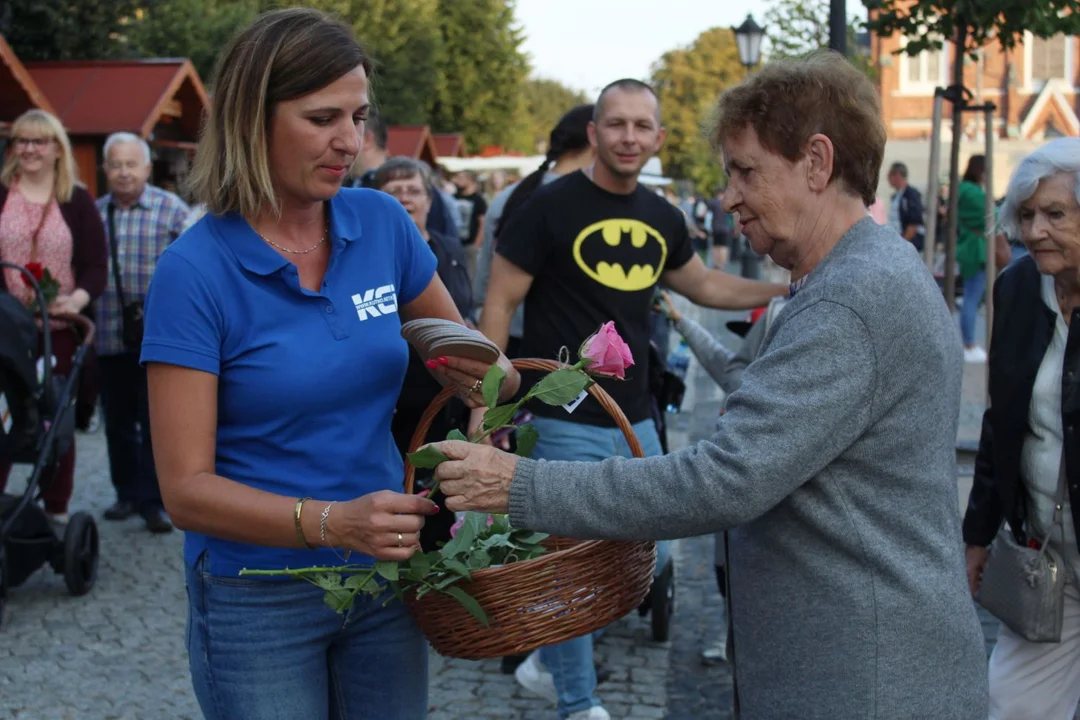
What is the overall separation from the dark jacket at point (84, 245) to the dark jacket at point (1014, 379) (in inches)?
204

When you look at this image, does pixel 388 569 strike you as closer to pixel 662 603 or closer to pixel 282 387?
pixel 282 387

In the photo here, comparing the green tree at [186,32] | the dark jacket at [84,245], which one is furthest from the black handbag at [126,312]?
the green tree at [186,32]

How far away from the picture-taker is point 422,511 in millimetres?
2219

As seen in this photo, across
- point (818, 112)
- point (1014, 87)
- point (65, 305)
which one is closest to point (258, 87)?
point (818, 112)

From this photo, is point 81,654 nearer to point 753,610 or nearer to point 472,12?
point 753,610

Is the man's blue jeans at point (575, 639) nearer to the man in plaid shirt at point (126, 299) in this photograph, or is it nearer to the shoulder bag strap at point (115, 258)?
the man in plaid shirt at point (126, 299)

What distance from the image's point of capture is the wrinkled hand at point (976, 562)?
3.77 m

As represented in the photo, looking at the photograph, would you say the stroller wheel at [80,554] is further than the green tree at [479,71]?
No

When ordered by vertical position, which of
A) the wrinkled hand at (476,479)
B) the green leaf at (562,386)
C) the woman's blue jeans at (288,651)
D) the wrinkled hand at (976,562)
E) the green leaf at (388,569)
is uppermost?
the green leaf at (562,386)

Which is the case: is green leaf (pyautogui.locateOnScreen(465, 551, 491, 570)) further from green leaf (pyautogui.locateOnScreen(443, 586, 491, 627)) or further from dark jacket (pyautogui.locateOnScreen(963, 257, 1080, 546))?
dark jacket (pyautogui.locateOnScreen(963, 257, 1080, 546))

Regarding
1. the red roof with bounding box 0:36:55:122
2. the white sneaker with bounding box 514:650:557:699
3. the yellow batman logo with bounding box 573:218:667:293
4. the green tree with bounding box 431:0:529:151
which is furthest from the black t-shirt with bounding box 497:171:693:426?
the green tree with bounding box 431:0:529:151

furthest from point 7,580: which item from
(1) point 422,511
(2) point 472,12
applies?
(2) point 472,12

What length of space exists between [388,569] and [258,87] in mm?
918

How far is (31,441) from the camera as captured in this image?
567 cm
